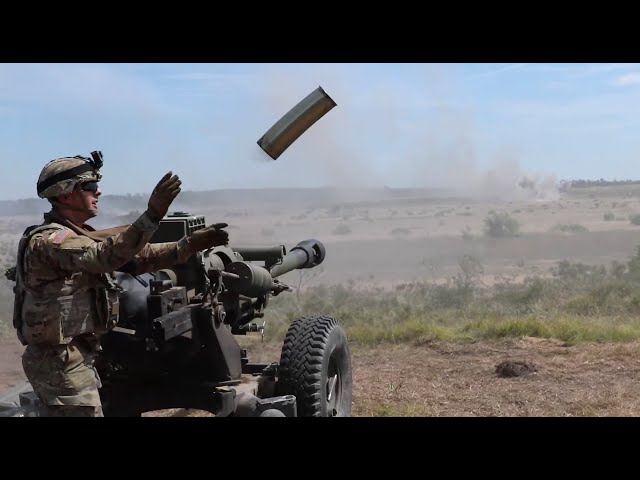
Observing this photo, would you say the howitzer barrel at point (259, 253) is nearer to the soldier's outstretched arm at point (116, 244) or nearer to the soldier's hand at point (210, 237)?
the soldier's hand at point (210, 237)

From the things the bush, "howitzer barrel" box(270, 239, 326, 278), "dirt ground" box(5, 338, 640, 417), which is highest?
the bush

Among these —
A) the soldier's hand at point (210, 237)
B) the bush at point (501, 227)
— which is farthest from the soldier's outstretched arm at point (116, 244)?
the bush at point (501, 227)

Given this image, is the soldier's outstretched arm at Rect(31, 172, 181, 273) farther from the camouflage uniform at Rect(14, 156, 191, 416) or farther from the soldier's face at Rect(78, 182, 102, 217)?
the soldier's face at Rect(78, 182, 102, 217)

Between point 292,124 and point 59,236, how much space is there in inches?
73.1

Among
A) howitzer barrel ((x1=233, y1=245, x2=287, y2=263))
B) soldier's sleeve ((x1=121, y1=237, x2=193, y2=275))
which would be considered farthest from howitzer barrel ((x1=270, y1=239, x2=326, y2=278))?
soldier's sleeve ((x1=121, y1=237, x2=193, y2=275))

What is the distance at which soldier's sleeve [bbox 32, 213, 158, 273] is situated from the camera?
3621mm

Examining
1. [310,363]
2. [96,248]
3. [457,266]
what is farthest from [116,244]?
[457,266]

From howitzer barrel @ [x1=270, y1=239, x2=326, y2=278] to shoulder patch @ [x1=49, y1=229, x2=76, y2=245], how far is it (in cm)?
322

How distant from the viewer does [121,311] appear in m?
5.00

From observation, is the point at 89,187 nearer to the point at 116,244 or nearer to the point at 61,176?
the point at 61,176

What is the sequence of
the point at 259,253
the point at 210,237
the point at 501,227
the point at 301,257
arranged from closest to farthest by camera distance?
the point at 210,237, the point at 259,253, the point at 301,257, the point at 501,227

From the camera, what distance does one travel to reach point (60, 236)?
3715 mm
